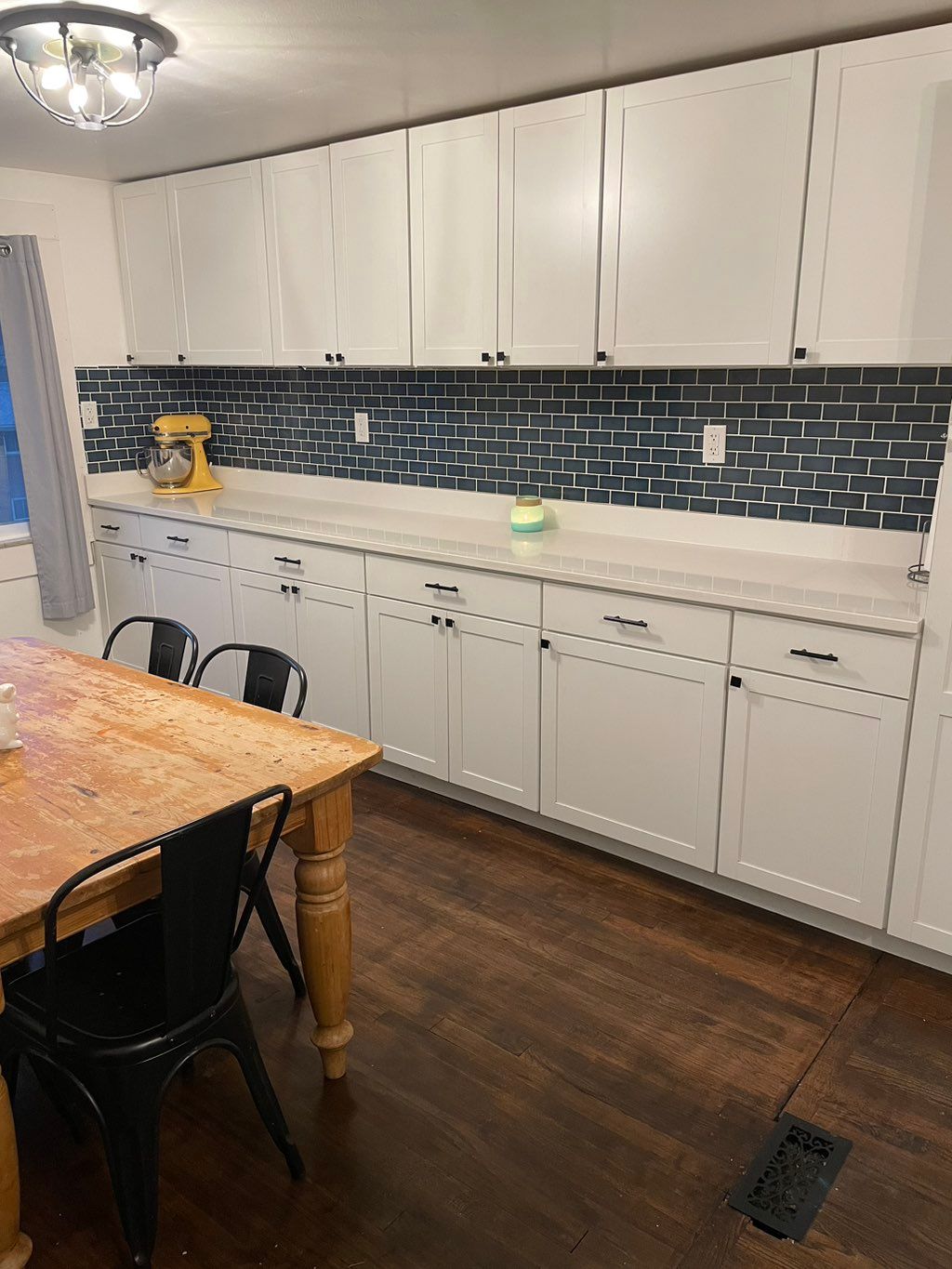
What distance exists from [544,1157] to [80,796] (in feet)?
3.72

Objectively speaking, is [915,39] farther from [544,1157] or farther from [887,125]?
[544,1157]

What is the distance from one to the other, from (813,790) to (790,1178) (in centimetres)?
Result: 98

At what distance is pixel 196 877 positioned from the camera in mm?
1593

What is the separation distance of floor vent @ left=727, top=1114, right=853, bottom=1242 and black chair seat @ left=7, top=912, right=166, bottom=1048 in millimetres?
1130

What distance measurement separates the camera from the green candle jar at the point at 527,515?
3.51 meters

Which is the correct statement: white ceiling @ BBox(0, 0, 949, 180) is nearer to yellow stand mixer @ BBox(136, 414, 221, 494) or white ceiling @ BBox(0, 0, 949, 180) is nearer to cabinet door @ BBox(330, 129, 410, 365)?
cabinet door @ BBox(330, 129, 410, 365)

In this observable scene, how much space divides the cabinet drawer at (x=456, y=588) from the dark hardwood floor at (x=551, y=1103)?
0.85 m

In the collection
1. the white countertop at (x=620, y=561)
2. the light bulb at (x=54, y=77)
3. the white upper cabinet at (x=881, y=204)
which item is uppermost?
the light bulb at (x=54, y=77)

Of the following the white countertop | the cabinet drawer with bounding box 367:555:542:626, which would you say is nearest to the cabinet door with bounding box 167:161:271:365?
the white countertop

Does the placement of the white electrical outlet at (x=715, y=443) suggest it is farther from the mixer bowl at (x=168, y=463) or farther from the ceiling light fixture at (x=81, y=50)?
the mixer bowl at (x=168, y=463)

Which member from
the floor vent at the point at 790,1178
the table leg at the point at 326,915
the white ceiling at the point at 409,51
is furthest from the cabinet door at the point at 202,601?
the floor vent at the point at 790,1178

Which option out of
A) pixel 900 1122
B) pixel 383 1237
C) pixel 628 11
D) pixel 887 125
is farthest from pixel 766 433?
pixel 383 1237

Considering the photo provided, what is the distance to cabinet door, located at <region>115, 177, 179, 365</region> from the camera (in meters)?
4.32

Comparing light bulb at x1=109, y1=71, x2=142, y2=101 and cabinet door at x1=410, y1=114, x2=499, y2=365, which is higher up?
light bulb at x1=109, y1=71, x2=142, y2=101
